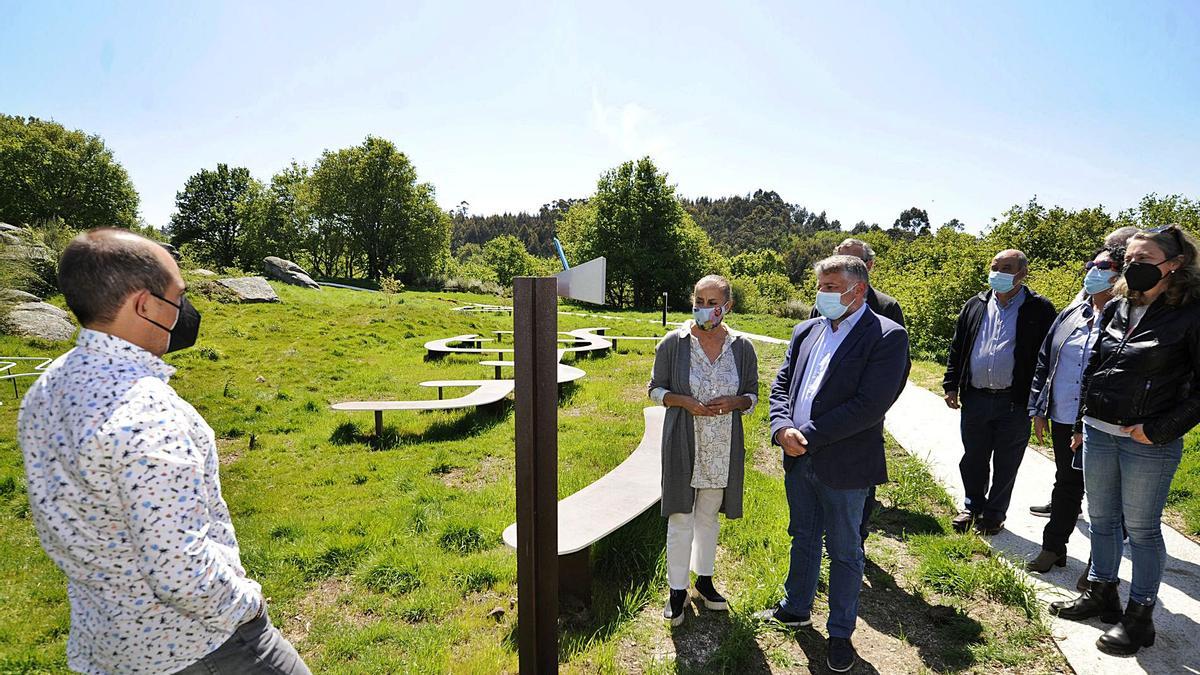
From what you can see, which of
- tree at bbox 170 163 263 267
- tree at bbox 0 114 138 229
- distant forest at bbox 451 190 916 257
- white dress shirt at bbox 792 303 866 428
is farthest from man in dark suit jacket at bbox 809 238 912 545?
distant forest at bbox 451 190 916 257

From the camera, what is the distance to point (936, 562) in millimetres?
3838

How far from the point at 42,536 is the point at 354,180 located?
47.8 m

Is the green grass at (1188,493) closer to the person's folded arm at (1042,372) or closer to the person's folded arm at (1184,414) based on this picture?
the person's folded arm at (1042,372)

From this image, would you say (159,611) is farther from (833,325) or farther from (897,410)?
(897,410)

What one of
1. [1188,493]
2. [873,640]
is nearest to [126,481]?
[873,640]

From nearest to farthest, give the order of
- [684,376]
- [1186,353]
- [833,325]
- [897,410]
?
1. [1186,353]
2. [833,325]
3. [684,376]
4. [897,410]

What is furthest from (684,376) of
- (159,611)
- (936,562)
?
(159,611)

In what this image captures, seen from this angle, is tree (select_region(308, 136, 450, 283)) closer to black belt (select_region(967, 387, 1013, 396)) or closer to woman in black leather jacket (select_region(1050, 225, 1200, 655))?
black belt (select_region(967, 387, 1013, 396))

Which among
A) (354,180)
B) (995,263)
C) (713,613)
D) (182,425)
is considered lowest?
(713,613)

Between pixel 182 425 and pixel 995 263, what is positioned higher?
pixel 995 263

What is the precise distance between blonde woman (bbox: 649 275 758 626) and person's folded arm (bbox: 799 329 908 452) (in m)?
0.51

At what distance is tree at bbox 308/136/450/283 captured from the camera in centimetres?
4438

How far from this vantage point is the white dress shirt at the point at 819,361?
2.97 m

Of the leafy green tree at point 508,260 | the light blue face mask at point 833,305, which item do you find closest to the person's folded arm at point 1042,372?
the light blue face mask at point 833,305
